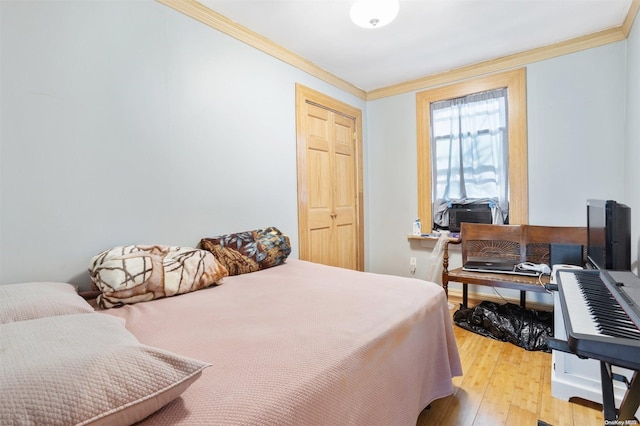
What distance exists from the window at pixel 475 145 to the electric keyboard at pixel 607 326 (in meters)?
1.68

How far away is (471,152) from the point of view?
3168mm

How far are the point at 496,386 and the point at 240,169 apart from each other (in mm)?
2264

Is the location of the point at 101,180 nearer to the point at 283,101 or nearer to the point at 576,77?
the point at 283,101

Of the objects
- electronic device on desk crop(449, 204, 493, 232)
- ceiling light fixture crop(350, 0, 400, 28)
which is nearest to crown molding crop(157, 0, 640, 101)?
ceiling light fixture crop(350, 0, 400, 28)

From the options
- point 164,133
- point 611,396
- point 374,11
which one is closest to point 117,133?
point 164,133

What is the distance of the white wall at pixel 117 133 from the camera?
4.70 feet

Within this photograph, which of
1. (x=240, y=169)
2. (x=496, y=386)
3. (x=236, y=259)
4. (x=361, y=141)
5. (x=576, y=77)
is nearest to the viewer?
(x=496, y=386)

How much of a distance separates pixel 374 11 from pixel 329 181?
1.64 metres

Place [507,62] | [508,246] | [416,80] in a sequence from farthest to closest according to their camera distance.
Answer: [416,80] < [507,62] < [508,246]

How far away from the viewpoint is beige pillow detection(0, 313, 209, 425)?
0.52 meters

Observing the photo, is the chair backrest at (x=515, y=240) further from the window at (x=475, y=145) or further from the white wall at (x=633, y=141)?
the white wall at (x=633, y=141)

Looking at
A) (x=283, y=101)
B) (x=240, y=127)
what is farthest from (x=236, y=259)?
(x=283, y=101)

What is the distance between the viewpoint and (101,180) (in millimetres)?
1663

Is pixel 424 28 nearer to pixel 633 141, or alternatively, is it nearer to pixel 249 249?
pixel 633 141
